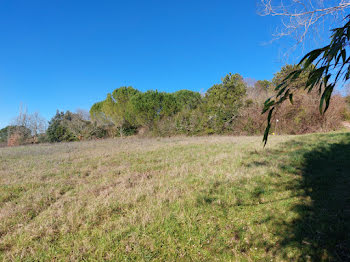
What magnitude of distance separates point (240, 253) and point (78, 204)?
2516 millimetres

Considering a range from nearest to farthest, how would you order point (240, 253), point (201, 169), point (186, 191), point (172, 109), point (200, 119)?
1. point (240, 253)
2. point (186, 191)
3. point (201, 169)
4. point (200, 119)
5. point (172, 109)

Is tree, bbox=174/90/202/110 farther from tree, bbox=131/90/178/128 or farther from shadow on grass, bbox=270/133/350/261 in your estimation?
shadow on grass, bbox=270/133/350/261

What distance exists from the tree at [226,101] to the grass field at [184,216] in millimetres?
11735

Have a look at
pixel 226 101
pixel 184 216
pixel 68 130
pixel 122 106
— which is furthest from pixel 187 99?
pixel 184 216

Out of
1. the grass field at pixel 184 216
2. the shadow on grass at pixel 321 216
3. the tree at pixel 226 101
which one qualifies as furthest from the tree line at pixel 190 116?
the grass field at pixel 184 216

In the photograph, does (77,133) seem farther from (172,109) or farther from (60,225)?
(60,225)

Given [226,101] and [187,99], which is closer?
[226,101]

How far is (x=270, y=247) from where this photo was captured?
1.90 m

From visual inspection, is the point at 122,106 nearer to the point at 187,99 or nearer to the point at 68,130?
the point at 68,130

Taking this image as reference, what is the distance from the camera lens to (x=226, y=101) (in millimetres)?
16031

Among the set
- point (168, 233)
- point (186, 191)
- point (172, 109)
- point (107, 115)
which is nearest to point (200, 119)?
point (172, 109)

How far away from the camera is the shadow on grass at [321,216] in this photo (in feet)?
5.93

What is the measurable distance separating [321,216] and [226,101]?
1454 centimetres

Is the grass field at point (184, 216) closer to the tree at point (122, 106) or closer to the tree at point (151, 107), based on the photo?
the tree at point (151, 107)
